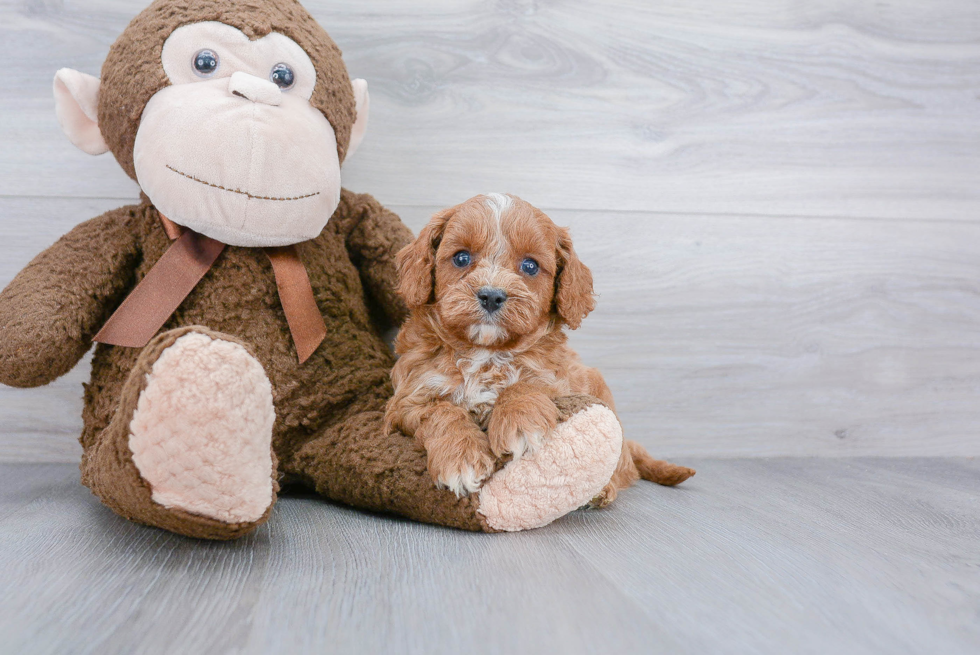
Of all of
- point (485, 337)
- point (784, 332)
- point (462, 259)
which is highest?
point (462, 259)

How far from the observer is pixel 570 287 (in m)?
1.33

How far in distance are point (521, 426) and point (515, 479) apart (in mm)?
92

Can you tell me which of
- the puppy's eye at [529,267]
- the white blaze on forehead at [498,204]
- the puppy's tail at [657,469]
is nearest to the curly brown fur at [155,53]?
the white blaze on forehead at [498,204]

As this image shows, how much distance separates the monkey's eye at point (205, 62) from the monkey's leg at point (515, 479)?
0.77 metres

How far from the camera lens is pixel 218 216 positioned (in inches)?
49.0

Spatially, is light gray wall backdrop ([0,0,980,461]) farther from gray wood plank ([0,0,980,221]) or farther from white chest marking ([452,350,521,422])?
white chest marking ([452,350,521,422])

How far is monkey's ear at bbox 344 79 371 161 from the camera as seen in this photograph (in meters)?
1.52

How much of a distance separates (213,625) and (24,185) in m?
1.38

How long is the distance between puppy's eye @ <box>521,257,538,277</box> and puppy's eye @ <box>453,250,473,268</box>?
101 millimetres

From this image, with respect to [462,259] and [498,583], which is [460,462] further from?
[462,259]

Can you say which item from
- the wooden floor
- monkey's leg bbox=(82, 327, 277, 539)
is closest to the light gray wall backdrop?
the wooden floor

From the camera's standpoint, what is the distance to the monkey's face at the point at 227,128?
47.8 inches

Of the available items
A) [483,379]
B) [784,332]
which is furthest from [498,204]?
[784,332]

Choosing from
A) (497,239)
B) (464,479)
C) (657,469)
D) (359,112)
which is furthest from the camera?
(657,469)
